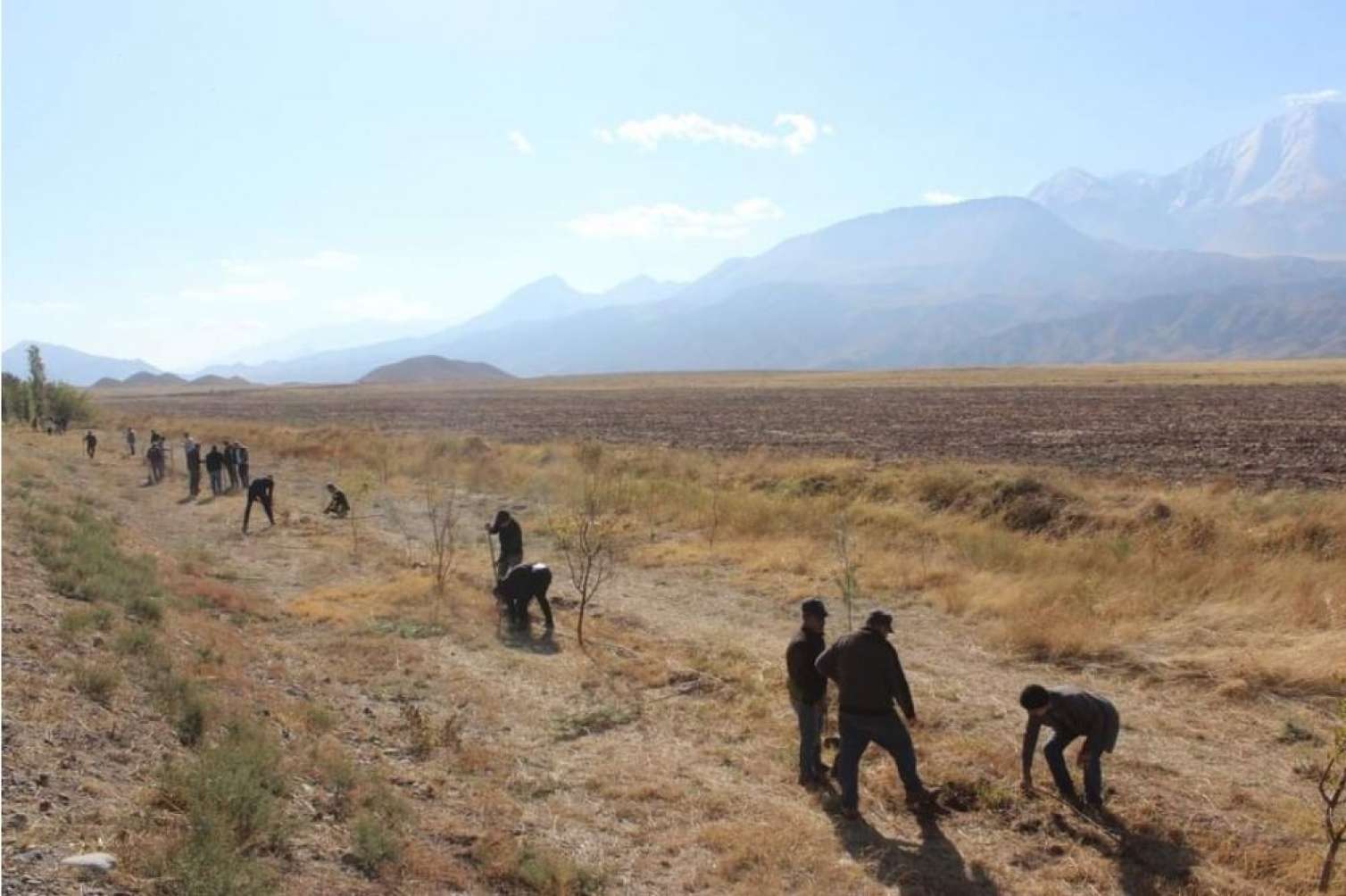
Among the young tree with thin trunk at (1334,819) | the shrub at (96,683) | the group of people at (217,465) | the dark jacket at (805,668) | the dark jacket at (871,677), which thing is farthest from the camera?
the group of people at (217,465)

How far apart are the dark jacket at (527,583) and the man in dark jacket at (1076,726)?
293 inches

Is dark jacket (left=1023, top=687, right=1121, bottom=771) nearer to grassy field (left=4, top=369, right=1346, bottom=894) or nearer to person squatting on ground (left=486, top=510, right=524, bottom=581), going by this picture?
grassy field (left=4, top=369, right=1346, bottom=894)

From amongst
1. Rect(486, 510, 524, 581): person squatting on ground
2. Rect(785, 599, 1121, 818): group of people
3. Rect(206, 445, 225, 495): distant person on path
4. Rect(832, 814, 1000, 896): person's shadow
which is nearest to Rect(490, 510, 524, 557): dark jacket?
Rect(486, 510, 524, 581): person squatting on ground

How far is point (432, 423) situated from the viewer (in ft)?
188

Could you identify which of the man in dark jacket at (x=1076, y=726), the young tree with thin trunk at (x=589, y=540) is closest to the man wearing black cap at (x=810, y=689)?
the man in dark jacket at (x=1076, y=726)

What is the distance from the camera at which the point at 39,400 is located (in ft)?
180

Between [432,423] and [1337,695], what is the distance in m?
53.5

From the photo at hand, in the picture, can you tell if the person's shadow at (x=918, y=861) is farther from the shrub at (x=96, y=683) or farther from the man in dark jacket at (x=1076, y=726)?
the shrub at (x=96, y=683)

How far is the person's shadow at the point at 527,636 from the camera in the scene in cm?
1191

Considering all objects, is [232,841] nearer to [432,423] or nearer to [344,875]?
[344,875]

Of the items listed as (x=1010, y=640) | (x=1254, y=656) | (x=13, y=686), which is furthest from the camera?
(x=1010, y=640)

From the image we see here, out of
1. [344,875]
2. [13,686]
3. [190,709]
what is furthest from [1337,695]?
[13,686]

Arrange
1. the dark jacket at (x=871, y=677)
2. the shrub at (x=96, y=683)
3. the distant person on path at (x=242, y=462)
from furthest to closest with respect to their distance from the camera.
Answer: the distant person on path at (x=242, y=462), the shrub at (x=96, y=683), the dark jacket at (x=871, y=677)

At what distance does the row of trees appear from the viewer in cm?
5447
